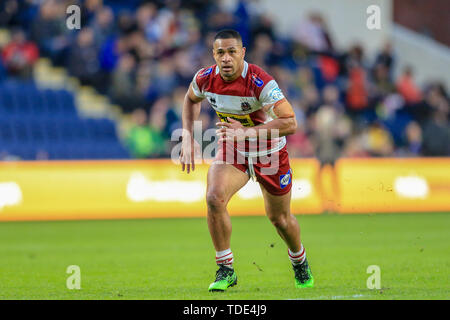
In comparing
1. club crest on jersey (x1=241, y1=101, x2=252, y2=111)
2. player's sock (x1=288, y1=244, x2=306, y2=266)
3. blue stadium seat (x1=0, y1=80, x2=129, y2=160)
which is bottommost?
player's sock (x1=288, y1=244, x2=306, y2=266)

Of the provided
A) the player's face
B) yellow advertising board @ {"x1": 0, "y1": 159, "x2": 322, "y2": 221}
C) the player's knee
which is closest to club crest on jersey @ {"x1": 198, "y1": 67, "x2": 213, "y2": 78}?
the player's face

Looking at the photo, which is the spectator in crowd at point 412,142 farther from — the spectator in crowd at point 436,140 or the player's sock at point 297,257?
the player's sock at point 297,257

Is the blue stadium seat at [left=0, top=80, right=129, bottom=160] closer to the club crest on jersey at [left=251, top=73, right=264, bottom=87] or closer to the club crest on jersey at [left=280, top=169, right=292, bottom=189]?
the club crest on jersey at [left=280, top=169, right=292, bottom=189]

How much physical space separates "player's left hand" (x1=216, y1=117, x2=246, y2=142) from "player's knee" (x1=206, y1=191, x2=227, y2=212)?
497 millimetres

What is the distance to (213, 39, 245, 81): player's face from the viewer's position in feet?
24.9

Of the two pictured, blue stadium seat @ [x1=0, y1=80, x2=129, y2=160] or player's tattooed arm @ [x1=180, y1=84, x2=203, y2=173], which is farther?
blue stadium seat @ [x1=0, y1=80, x2=129, y2=160]

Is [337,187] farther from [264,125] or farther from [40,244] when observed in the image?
[264,125]

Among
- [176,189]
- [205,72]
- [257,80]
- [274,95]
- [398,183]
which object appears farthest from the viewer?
[398,183]

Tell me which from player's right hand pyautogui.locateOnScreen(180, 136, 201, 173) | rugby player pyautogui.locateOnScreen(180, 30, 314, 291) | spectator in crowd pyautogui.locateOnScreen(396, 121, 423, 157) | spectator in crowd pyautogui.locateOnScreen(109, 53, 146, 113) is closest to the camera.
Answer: rugby player pyautogui.locateOnScreen(180, 30, 314, 291)

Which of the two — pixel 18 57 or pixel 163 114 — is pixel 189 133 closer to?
pixel 163 114

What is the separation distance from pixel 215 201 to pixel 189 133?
0.80m

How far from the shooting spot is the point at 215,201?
25.0 ft

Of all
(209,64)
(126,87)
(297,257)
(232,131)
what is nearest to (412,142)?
(209,64)
